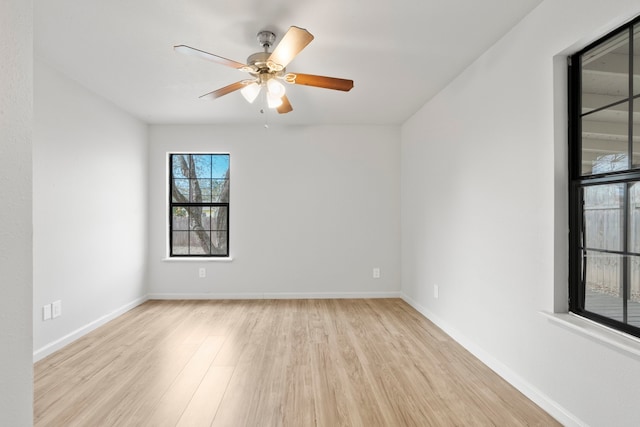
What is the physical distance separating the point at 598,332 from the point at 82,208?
13.2ft

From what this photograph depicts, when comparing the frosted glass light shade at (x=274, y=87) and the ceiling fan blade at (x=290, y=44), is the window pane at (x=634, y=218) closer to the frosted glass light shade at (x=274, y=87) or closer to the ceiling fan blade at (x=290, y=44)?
the ceiling fan blade at (x=290, y=44)

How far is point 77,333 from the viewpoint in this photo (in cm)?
319

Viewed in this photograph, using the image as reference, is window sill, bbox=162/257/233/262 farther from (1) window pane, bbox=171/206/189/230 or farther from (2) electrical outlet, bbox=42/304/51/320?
(2) electrical outlet, bbox=42/304/51/320

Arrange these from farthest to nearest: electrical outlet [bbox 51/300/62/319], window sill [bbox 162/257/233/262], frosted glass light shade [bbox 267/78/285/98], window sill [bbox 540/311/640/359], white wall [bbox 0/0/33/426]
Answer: window sill [bbox 162/257/233/262]
electrical outlet [bbox 51/300/62/319]
frosted glass light shade [bbox 267/78/285/98]
window sill [bbox 540/311/640/359]
white wall [bbox 0/0/33/426]

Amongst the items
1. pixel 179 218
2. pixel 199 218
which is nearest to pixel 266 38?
pixel 199 218

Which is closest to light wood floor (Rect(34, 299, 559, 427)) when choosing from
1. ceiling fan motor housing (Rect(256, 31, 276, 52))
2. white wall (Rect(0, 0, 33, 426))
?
white wall (Rect(0, 0, 33, 426))

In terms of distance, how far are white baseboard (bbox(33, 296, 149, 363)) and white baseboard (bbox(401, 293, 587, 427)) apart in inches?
136

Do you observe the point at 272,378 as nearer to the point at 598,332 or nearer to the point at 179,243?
the point at 598,332

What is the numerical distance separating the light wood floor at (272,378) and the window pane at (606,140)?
1.41 m

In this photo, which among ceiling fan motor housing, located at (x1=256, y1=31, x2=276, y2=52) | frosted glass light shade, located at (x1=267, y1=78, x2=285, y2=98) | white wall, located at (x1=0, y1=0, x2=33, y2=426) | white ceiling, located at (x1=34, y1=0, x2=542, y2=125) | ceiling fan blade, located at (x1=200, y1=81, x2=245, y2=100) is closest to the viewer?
white wall, located at (x1=0, y1=0, x2=33, y2=426)

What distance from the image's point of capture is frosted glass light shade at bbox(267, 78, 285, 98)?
243 cm

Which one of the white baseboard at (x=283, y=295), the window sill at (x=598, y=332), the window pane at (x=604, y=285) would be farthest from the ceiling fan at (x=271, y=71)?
the white baseboard at (x=283, y=295)

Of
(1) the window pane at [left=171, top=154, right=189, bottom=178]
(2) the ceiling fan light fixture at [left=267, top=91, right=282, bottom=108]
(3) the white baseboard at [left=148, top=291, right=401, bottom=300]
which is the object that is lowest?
(3) the white baseboard at [left=148, top=291, right=401, bottom=300]

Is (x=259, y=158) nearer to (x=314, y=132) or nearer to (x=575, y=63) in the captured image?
(x=314, y=132)
